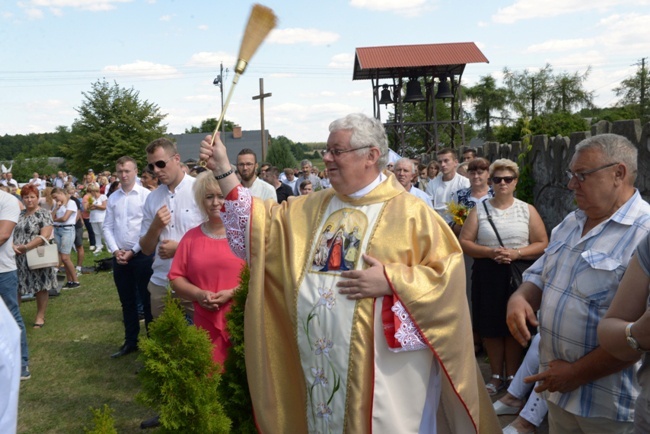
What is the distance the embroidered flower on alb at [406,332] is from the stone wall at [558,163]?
2.91 meters

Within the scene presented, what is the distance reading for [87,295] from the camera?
10.9 m

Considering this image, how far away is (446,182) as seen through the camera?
8.35 metres

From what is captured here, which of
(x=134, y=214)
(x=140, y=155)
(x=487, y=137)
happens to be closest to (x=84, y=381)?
(x=134, y=214)

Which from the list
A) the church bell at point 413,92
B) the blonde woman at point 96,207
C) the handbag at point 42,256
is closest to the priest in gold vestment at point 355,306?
the handbag at point 42,256

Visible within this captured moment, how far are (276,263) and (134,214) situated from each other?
421cm

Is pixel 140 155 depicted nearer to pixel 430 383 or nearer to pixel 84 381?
pixel 84 381

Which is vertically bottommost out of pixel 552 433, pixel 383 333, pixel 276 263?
pixel 552 433

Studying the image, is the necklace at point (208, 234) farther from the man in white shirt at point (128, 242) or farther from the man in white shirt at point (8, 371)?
the man in white shirt at point (8, 371)

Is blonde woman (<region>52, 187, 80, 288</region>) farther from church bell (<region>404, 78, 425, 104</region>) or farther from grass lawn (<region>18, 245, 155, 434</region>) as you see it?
church bell (<region>404, 78, 425, 104</region>)

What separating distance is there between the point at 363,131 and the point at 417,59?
23.6 metres

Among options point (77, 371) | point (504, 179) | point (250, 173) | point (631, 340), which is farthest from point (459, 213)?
point (77, 371)

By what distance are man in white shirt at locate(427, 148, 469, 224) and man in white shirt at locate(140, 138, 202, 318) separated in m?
3.69

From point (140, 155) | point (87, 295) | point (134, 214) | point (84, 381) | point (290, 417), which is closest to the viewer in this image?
point (290, 417)

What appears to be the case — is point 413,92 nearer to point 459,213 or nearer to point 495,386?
point 459,213
